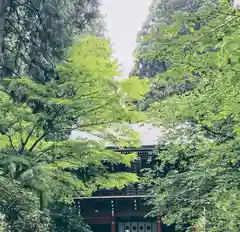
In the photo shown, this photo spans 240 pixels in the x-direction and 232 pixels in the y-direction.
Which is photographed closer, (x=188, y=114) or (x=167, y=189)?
(x=188, y=114)

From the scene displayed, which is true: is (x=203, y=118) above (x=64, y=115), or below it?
below

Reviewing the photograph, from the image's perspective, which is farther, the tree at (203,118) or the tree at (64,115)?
the tree at (64,115)

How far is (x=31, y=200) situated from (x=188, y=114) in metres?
4.33

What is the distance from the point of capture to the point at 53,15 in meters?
8.76

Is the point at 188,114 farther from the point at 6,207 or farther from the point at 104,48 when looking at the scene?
the point at 6,207

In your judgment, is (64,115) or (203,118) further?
(64,115)

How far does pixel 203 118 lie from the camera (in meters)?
7.58

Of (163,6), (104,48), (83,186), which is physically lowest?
(83,186)

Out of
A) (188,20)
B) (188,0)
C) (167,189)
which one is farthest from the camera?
(188,0)

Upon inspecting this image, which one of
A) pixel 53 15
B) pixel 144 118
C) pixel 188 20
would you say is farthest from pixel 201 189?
pixel 188 20

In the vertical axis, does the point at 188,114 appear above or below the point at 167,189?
above

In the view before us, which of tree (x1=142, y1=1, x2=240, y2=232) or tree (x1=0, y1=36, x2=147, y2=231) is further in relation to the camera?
tree (x1=0, y1=36, x2=147, y2=231)

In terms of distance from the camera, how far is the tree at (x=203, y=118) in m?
3.89

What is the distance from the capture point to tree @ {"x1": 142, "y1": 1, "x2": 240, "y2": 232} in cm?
389
